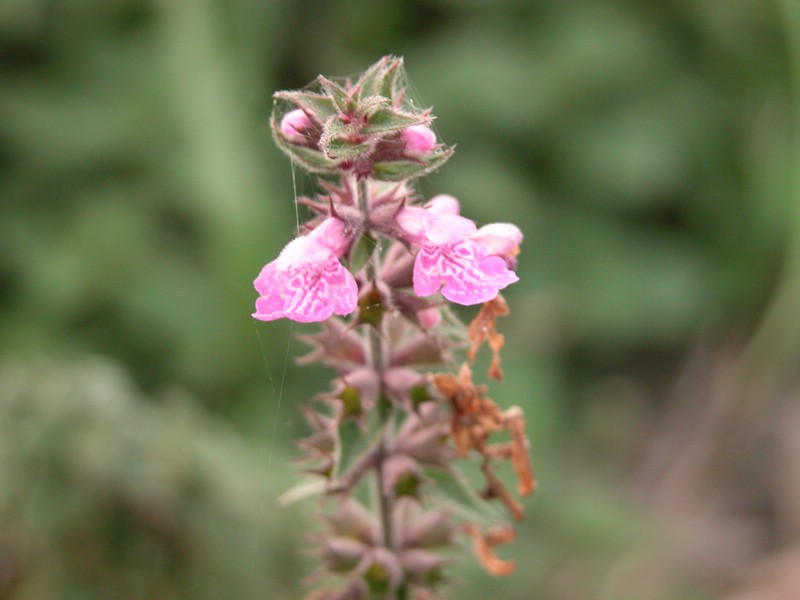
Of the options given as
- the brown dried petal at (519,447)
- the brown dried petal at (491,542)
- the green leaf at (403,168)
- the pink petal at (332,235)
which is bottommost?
the brown dried petal at (491,542)

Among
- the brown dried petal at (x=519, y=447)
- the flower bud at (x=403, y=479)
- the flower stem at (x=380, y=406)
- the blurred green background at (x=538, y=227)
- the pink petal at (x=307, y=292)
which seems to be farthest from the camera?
the blurred green background at (x=538, y=227)

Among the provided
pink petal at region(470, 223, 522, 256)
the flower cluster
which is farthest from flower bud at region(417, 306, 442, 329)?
pink petal at region(470, 223, 522, 256)

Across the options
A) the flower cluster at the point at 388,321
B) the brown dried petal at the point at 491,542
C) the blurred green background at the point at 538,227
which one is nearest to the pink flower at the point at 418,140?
the flower cluster at the point at 388,321

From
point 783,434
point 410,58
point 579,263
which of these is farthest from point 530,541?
point 410,58

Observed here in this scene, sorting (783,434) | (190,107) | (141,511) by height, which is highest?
(190,107)

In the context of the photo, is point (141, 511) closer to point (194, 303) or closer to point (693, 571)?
point (194, 303)

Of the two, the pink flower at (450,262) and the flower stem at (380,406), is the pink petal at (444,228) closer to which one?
the pink flower at (450,262)

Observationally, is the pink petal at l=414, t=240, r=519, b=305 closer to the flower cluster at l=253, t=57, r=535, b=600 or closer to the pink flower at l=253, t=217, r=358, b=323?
the flower cluster at l=253, t=57, r=535, b=600
